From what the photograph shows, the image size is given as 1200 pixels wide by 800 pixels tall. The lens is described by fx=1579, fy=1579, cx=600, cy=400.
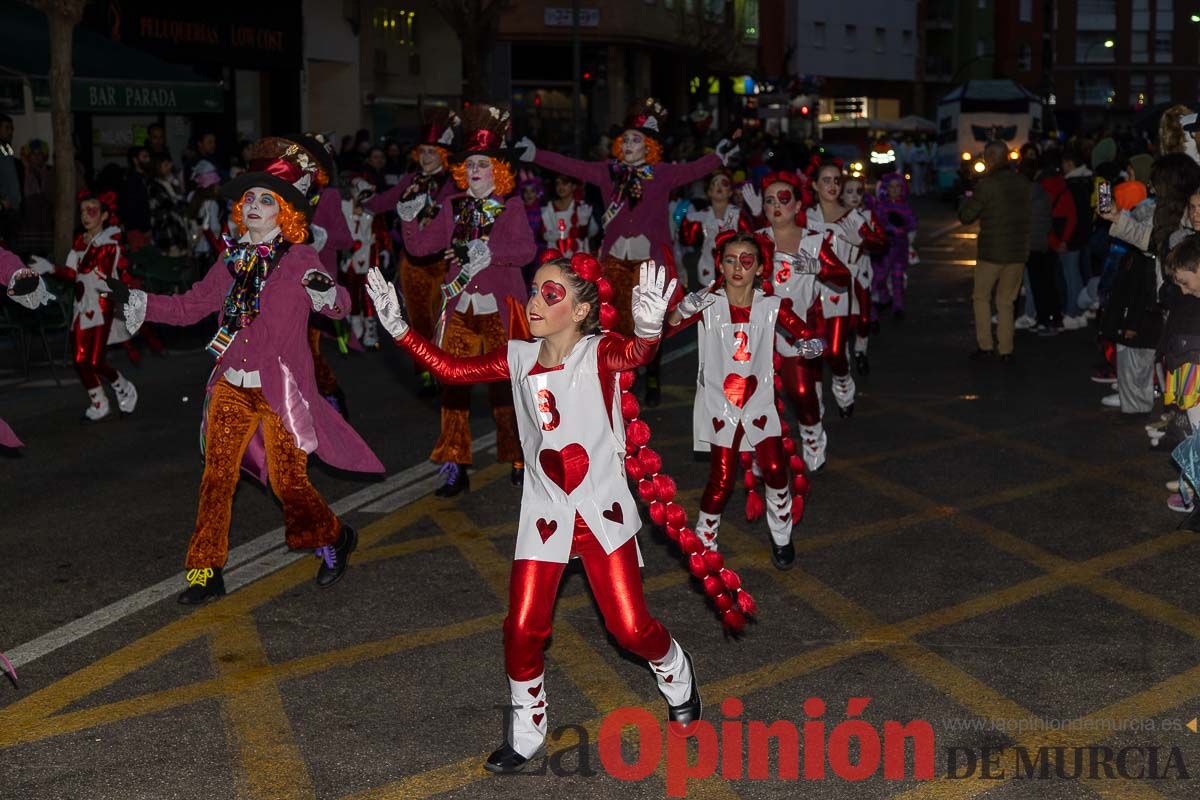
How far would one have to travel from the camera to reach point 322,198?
1148 cm

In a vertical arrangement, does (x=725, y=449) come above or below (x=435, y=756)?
above

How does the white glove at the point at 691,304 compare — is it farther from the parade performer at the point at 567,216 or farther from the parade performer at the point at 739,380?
the parade performer at the point at 567,216

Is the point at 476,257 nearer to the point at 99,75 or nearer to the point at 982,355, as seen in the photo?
the point at 982,355

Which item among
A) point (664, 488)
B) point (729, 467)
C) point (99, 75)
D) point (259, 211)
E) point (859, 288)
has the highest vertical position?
point (99, 75)

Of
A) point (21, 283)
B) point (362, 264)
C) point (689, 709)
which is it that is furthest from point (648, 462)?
point (362, 264)

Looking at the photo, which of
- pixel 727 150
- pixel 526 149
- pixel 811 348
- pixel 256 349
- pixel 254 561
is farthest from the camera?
pixel 727 150

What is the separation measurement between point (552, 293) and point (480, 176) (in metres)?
3.94

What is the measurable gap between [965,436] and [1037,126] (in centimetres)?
4471

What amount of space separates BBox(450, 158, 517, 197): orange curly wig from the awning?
33.0 feet

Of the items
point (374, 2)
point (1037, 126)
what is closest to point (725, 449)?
point (374, 2)

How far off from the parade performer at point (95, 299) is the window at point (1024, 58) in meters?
90.2

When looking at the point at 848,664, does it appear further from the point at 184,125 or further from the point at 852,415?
the point at 184,125

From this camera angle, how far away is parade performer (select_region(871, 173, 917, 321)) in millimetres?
16750

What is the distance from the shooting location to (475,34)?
27.4m
